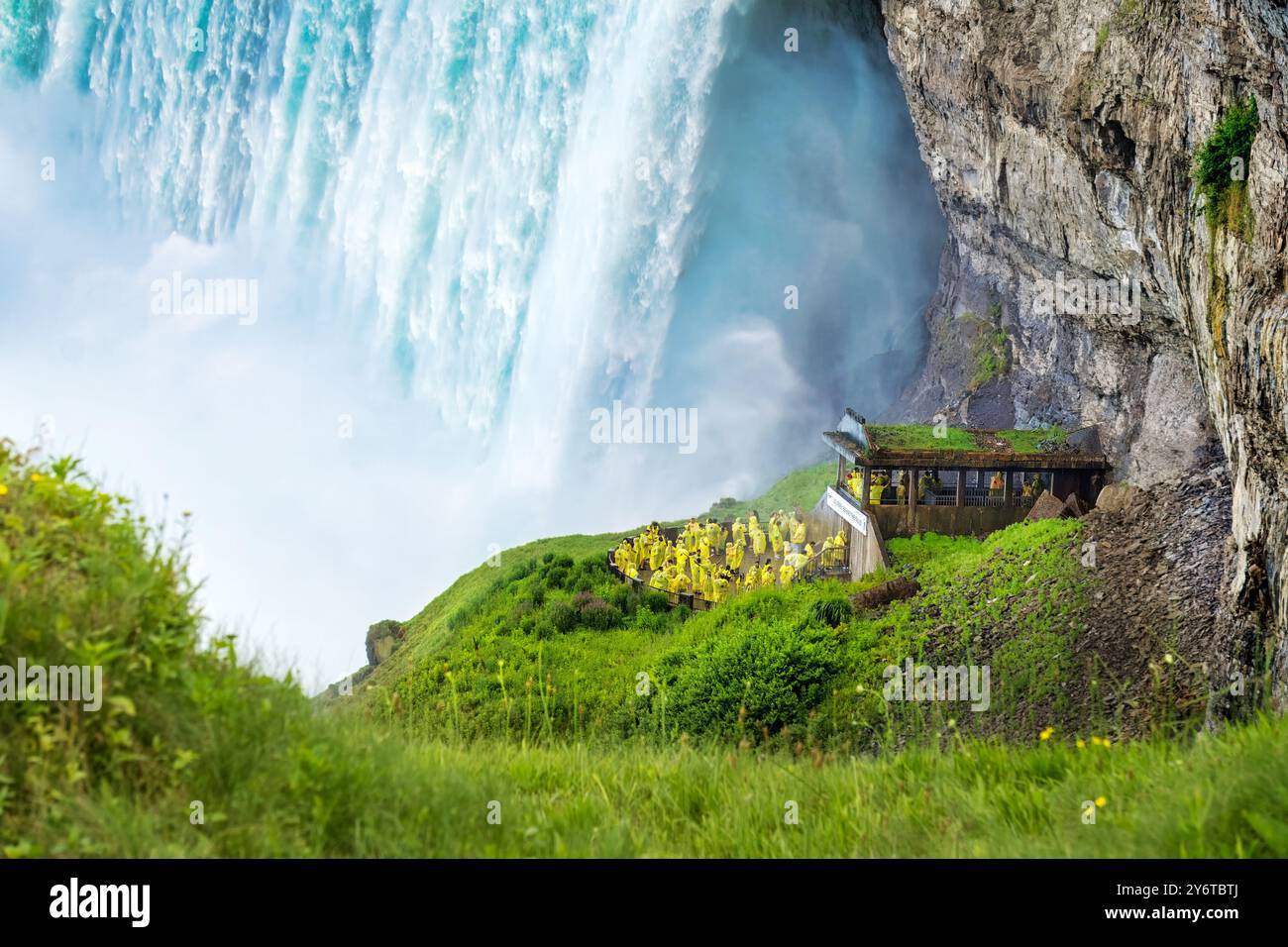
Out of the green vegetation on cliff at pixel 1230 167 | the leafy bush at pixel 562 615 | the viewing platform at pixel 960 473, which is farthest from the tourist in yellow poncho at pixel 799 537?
the green vegetation on cliff at pixel 1230 167

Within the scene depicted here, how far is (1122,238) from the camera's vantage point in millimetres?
15859

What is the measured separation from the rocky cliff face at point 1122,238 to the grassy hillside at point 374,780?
9.57 ft

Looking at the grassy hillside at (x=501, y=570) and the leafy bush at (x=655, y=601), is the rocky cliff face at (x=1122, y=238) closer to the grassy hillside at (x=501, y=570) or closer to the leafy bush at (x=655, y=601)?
the grassy hillside at (x=501, y=570)

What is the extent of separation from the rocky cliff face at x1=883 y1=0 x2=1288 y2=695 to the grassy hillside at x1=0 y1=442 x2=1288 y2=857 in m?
2.92

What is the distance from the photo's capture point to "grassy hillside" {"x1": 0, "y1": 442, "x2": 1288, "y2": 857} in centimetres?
325

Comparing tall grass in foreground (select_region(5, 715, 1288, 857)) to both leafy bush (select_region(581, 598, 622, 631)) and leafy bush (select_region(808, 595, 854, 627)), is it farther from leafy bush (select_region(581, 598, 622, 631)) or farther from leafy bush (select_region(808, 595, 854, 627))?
leafy bush (select_region(581, 598, 622, 631))

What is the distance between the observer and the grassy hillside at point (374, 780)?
3246 millimetres

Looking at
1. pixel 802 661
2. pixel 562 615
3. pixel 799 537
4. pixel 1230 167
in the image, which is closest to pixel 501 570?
pixel 562 615

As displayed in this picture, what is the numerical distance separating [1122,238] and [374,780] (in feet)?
52.1

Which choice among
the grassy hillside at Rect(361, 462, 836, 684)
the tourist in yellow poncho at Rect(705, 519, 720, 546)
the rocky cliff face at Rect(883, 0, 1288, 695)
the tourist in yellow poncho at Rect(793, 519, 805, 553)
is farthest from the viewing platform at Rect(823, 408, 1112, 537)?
the grassy hillside at Rect(361, 462, 836, 684)

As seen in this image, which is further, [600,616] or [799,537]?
[799,537]

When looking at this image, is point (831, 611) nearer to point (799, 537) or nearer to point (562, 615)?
point (562, 615)

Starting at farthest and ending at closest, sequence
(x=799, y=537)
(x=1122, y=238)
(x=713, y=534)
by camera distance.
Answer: (x=713, y=534) < (x=799, y=537) < (x=1122, y=238)
